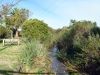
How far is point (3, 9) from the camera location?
7.93 meters

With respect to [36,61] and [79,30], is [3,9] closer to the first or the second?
[36,61]

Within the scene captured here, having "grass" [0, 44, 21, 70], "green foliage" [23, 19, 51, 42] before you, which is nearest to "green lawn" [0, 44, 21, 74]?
"grass" [0, 44, 21, 70]

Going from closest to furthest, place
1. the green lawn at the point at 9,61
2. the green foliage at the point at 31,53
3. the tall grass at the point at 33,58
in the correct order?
the green lawn at the point at 9,61 < the tall grass at the point at 33,58 < the green foliage at the point at 31,53

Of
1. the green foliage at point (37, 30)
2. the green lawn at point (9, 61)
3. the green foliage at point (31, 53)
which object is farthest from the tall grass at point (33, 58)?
the green foliage at point (37, 30)

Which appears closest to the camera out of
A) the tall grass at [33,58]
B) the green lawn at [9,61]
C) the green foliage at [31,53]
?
the green lawn at [9,61]

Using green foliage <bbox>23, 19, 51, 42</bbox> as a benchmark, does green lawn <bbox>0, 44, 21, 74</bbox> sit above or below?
below

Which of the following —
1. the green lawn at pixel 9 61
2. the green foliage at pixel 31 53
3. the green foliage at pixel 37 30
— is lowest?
the green lawn at pixel 9 61

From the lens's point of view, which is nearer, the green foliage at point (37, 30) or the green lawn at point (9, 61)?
the green lawn at point (9, 61)

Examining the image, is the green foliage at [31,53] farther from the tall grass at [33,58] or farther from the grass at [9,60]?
the grass at [9,60]

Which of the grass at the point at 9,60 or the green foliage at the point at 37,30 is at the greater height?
the green foliage at the point at 37,30

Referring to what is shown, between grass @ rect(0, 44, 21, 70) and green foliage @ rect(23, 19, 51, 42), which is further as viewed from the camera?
green foliage @ rect(23, 19, 51, 42)

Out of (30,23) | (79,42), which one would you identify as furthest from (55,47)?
(79,42)

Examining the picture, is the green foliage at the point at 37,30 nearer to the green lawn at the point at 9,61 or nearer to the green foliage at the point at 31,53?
the green lawn at the point at 9,61

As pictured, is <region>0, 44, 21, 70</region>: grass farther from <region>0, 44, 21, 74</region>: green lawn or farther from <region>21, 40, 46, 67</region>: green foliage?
<region>21, 40, 46, 67</region>: green foliage
